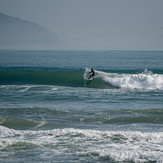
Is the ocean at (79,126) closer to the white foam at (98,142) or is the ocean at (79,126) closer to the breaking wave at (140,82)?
the white foam at (98,142)

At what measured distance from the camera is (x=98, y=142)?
11883 mm

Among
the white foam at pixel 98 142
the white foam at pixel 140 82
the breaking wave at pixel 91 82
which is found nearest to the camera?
the white foam at pixel 98 142

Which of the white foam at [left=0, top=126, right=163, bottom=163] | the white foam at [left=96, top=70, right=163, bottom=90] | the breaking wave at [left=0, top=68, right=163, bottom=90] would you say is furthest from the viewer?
the breaking wave at [left=0, top=68, right=163, bottom=90]

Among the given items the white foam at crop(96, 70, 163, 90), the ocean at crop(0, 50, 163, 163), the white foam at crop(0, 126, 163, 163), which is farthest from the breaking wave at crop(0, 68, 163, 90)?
the white foam at crop(0, 126, 163, 163)

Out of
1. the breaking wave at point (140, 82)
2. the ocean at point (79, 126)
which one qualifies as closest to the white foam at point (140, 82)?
the breaking wave at point (140, 82)

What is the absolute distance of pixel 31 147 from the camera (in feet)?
37.0

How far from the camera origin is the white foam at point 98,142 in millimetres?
10492

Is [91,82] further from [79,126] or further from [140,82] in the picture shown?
[79,126]

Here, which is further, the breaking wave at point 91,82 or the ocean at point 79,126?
the breaking wave at point 91,82

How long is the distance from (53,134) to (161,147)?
3937 mm

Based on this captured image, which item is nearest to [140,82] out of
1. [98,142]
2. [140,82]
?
[140,82]

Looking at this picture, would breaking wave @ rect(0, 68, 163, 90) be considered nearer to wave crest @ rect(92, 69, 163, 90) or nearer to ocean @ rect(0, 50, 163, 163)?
wave crest @ rect(92, 69, 163, 90)

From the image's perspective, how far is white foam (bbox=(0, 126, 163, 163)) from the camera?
1049cm

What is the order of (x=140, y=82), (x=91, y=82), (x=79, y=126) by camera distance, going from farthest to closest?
(x=91, y=82)
(x=140, y=82)
(x=79, y=126)
